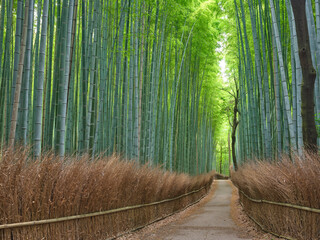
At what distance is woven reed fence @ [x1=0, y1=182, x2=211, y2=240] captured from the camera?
2.72 meters

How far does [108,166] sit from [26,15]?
1.90 m

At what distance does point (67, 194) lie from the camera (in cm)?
330

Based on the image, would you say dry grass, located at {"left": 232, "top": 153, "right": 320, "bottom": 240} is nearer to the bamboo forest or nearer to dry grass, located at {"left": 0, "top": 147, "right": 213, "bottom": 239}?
the bamboo forest

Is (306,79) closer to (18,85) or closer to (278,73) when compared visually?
(278,73)

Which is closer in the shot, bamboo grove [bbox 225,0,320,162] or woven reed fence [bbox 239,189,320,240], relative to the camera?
woven reed fence [bbox 239,189,320,240]

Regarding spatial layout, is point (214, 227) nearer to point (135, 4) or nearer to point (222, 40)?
point (135, 4)

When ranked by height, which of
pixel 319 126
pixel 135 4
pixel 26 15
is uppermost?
pixel 135 4

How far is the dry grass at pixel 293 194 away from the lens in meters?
3.34

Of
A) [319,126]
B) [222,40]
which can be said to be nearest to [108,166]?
[319,126]

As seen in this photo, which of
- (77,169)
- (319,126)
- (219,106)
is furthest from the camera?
(219,106)

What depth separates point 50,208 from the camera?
3.12m

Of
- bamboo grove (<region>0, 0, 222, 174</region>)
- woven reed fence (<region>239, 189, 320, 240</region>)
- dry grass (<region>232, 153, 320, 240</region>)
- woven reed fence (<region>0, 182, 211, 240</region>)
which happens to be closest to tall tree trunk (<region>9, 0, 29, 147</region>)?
bamboo grove (<region>0, 0, 222, 174</region>)

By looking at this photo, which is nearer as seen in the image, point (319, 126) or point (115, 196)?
point (115, 196)

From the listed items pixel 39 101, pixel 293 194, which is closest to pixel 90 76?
pixel 39 101
